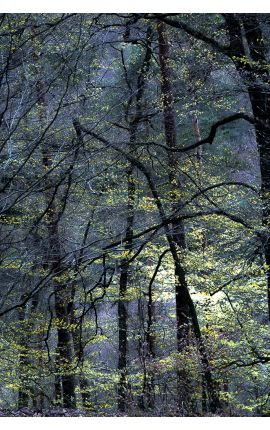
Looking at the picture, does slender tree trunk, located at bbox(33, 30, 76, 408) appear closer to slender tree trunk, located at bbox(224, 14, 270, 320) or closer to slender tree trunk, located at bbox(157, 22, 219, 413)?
slender tree trunk, located at bbox(157, 22, 219, 413)

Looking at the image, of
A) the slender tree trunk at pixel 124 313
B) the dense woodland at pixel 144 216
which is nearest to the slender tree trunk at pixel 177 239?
the dense woodland at pixel 144 216

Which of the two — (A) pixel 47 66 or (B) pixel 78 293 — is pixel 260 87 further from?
(B) pixel 78 293

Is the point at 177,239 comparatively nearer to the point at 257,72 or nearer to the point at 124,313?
the point at 124,313

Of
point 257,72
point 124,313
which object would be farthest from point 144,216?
point 257,72

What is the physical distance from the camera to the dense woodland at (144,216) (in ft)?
14.7

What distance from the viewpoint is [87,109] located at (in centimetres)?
525

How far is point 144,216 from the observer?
5.86 m

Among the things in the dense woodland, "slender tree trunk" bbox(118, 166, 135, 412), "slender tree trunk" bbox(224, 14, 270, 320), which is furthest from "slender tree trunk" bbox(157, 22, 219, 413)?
"slender tree trunk" bbox(224, 14, 270, 320)

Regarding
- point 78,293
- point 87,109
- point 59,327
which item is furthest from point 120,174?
point 59,327

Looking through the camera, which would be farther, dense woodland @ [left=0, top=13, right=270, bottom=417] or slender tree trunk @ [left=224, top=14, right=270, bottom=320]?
dense woodland @ [left=0, top=13, right=270, bottom=417]

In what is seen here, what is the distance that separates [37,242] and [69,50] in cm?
198

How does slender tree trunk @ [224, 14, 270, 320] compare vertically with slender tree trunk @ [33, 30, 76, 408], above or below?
above

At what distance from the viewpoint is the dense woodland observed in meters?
4.49

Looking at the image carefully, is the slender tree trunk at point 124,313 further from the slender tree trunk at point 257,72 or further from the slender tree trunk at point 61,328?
the slender tree trunk at point 257,72
